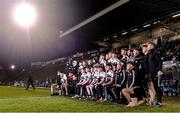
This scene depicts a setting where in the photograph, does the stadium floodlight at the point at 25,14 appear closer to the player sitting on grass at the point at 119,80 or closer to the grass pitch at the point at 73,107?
the grass pitch at the point at 73,107

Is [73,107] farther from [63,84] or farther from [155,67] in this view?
[63,84]

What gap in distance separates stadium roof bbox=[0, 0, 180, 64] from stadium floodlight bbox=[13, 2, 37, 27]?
73cm

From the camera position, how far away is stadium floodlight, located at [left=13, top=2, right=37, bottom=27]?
1331 inches

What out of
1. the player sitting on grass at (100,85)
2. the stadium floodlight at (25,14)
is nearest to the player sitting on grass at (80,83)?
the player sitting on grass at (100,85)

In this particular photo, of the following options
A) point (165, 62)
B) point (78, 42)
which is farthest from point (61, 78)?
point (78, 42)

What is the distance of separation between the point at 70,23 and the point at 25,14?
5.45m

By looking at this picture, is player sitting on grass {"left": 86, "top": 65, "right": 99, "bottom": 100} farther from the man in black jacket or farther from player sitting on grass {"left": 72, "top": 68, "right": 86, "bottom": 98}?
the man in black jacket

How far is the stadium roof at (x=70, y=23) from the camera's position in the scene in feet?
86.8

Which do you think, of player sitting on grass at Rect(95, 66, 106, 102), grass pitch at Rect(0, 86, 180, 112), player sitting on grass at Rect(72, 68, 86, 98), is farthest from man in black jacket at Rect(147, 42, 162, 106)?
player sitting on grass at Rect(72, 68, 86, 98)

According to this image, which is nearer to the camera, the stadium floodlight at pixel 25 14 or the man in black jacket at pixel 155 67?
the man in black jacket at pixel 155 67

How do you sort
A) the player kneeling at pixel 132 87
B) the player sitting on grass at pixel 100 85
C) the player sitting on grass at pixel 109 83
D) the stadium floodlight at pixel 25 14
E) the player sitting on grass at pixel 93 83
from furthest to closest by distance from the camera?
the stadium floodlight at pixel 25 14 → the player sitting on grass at pixel 93 83 → the player sitting on grass at pixel 100 85 → the player sitting on grass at pixel 109 83 → the player kneeling at pixel 132 87

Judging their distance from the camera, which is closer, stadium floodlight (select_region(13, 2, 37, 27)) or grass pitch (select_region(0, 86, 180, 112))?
grass pitch (select_region(0, 86, 180, 112))

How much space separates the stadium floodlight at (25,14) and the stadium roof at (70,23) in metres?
0.73

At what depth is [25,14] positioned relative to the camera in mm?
37312
